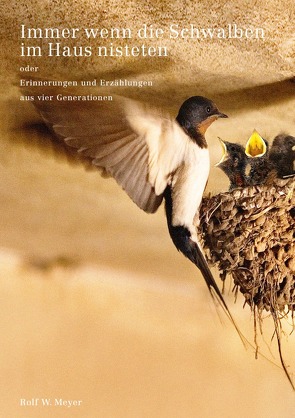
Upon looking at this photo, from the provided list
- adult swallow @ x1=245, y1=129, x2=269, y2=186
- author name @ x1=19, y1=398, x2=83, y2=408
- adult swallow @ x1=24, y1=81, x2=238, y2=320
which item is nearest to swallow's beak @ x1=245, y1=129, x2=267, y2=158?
adult swallow @ x1=245, y1=129, x2=269, y2=186

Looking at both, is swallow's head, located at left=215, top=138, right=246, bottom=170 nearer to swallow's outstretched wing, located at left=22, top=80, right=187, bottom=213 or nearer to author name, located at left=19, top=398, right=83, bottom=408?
swallow's outstretched wing, located at left=22, top=80, right=187, bottom=213

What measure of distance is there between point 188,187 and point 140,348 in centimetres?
52

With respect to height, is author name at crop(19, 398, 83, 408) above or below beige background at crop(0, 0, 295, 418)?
below

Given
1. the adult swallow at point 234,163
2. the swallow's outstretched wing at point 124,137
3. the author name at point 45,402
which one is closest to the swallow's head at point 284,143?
the adult swallow at point 234,163

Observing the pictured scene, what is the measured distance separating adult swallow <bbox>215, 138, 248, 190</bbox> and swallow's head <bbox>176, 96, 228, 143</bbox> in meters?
0.08

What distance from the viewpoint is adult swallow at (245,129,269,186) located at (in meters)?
1.94

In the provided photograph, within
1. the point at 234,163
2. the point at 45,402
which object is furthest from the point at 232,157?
the point at 45,402

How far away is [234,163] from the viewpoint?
1943 millimetres

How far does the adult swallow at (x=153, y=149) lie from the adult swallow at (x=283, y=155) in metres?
0.19

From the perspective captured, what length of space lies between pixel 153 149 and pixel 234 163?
26 centimetres

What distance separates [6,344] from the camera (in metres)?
1.91

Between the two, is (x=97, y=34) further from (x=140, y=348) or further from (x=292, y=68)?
(x=140, y=348)

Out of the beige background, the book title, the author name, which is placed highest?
the book title

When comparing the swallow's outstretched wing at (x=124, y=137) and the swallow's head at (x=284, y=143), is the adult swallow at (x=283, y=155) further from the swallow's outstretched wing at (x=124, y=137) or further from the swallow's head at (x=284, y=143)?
the swallow's outstretched wing at (x=124, y=137)
